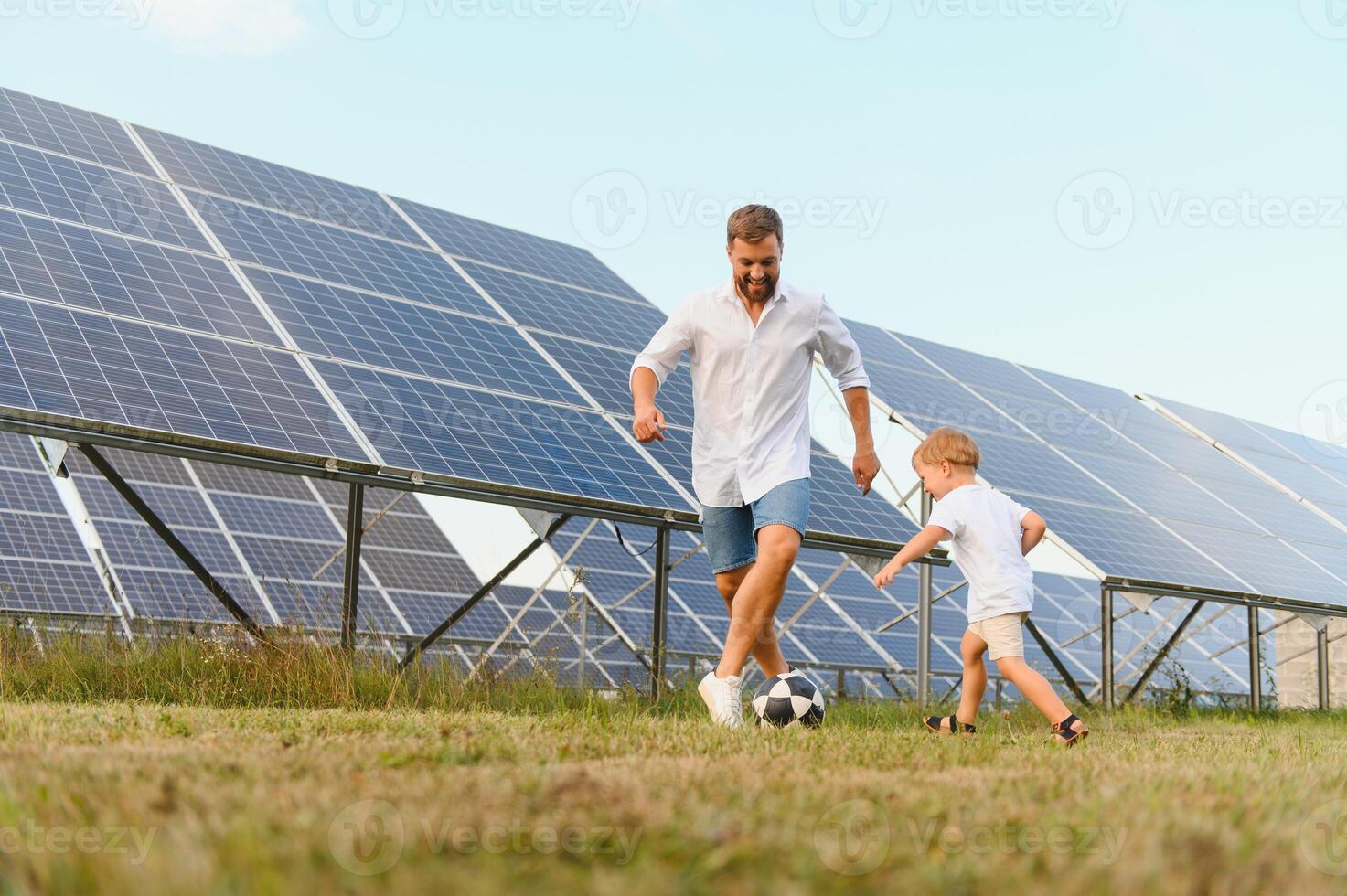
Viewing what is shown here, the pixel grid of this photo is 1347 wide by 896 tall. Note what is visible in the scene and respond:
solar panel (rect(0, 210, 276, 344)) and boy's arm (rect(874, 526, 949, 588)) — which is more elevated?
solar panel (rect(0, 210, 276, 344))

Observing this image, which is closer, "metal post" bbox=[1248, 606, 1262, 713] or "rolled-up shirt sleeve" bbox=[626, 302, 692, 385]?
"rolled-up shirt sleeve" bbox=[626, 302, 692, 385]

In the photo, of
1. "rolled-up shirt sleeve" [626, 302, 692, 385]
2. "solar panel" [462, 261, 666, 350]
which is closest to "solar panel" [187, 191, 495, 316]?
"solar panel" [462, 261, 666, 350]

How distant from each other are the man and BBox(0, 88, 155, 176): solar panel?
304 inches

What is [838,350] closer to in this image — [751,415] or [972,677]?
[751,415]

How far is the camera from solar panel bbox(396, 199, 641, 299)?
13844 millimetres

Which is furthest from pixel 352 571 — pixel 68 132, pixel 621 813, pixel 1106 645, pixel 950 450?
pixel 1106 645

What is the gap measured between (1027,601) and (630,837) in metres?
4.94

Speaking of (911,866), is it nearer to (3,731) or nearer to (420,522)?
(3,731)

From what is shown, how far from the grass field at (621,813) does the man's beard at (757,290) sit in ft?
6.94

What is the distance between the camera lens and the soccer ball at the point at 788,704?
19.1 ft

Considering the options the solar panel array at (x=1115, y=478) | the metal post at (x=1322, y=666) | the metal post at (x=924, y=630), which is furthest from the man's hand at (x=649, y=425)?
the metal post at (x=1322, y=666)

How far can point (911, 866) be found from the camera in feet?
→ 6.13

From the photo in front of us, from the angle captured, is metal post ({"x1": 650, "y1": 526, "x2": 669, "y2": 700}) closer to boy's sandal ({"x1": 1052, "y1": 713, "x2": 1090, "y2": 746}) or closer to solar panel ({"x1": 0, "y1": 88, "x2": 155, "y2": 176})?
boy's sandal ({"x1": 1052, "y1": 713, "x2": 1090, "y2": 746})

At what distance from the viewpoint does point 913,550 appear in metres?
5.96
